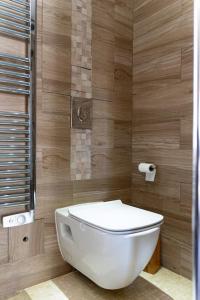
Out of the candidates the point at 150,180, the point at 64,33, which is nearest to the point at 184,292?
the point at 150,180

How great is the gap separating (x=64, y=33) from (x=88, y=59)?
0.23m

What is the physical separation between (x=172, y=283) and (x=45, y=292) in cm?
78

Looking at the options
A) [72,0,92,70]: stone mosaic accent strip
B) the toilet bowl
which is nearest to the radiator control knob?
the toilet bowl

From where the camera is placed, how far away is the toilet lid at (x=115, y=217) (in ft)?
3.89

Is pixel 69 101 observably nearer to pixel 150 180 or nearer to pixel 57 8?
pixel 57 8

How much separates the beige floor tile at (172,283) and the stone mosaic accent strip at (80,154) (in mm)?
799

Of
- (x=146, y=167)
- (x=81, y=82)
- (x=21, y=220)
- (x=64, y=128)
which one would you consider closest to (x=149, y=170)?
(x=146, y=167)

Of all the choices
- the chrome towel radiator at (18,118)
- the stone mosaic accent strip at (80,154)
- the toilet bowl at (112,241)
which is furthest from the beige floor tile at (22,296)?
the stone mosaic accent strip at (80,154)

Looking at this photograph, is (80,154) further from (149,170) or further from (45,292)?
(45,292)

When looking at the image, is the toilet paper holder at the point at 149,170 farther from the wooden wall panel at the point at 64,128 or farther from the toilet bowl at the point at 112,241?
the toilet bowl at the point at 112,241

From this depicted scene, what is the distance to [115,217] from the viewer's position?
1300 mm

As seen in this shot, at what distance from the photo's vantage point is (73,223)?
1.40 metres

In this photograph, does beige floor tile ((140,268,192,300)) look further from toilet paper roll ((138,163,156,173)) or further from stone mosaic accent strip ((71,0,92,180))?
stone mosaic accent strip ((71,0,92,180))

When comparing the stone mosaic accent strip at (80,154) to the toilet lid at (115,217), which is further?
the stone mosaic accent strip at (80,154)
